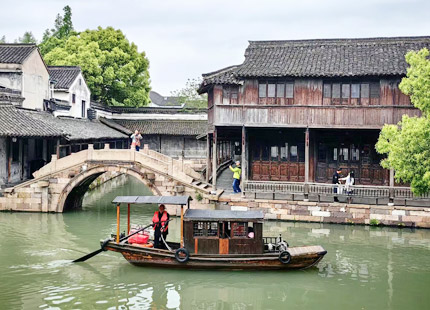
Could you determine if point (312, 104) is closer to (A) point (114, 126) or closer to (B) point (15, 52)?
(B) point (15, 52)

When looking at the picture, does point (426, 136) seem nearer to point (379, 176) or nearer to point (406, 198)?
point (406, 198)

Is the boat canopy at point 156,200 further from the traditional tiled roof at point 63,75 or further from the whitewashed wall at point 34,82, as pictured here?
the traditional tiled roof at point 63,75

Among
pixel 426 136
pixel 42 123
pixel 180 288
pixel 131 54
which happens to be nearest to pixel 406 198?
pixel 426 136

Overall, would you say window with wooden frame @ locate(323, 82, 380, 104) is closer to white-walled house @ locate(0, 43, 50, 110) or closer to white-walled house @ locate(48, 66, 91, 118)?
Answer: white-walled house @ locate(0, 43, 50, 110)

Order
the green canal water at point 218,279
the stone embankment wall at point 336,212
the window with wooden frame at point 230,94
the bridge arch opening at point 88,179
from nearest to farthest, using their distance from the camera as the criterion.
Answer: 1. the green canal water at point 218,279
2. the stone embankment wall at point 336,212
3. the bridge arch opening at point 88,179
4. the window with wooden frame at point 230,94

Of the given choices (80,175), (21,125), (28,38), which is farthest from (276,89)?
(28,38)

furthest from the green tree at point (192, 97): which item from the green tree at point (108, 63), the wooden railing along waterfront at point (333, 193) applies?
the wooden railing along waterfront at point (333, 193)

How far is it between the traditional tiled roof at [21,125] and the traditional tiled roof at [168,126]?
1381 cm

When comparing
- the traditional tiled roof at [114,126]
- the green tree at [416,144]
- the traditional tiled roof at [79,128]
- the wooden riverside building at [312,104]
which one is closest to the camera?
the green tree at [416,144]

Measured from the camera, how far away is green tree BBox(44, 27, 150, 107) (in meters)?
42.1

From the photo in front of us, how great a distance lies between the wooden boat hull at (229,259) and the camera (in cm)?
1605

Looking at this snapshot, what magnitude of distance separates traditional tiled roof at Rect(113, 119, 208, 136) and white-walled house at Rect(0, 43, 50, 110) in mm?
10044

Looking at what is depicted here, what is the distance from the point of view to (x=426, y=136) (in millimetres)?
15234

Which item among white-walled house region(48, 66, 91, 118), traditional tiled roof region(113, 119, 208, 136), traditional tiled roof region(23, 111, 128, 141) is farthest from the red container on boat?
traditional tiled roof region(113, 119, 208, 136)
